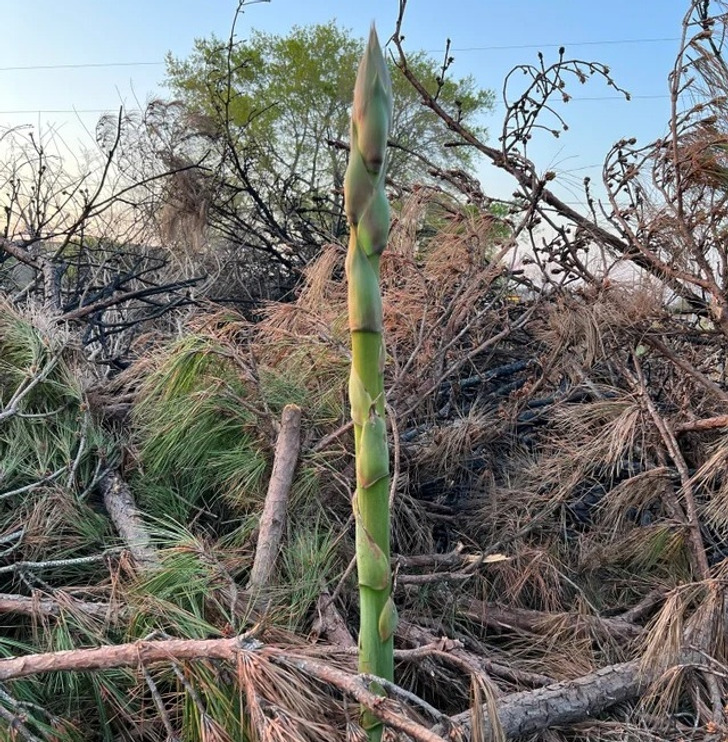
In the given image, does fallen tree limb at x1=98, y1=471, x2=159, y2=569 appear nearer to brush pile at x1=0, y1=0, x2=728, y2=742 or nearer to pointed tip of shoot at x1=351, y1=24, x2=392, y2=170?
brush pile at x1=0, y1=0, x2=728, y2=742

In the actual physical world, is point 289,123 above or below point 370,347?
above

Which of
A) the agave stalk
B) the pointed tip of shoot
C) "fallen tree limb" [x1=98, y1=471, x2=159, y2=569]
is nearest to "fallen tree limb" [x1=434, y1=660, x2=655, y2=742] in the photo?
the agave stalk

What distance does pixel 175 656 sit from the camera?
0.84 meters

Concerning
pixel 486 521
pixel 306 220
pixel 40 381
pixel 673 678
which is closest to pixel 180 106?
pixel 306 220

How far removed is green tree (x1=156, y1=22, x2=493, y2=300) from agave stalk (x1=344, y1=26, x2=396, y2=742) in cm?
231

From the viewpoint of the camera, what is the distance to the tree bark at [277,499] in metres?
1.19

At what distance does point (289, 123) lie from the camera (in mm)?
10773

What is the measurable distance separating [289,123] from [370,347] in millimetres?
11040

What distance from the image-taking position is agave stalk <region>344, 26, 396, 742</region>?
552 millimetres

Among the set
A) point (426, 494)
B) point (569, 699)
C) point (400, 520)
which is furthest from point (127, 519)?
point (569, 699)

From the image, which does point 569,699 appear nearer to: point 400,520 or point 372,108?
point 400,520

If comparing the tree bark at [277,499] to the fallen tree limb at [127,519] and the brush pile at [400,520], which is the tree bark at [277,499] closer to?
the brush pile at [400,520]

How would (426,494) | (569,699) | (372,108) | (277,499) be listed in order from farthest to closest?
(426,494) → (277,499) → (569,699) → (372,108)

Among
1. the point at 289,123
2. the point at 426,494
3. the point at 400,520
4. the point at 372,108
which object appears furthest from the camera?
the point at 289,123
